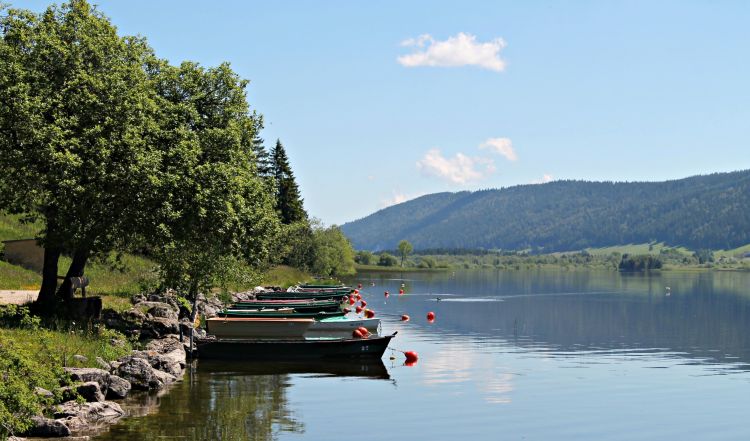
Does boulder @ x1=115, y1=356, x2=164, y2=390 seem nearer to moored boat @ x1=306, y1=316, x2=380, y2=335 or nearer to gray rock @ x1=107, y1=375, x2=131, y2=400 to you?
gray rock @ x1=107, y1=375, x2=131, y2=400

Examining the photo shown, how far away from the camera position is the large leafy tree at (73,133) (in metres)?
44.1

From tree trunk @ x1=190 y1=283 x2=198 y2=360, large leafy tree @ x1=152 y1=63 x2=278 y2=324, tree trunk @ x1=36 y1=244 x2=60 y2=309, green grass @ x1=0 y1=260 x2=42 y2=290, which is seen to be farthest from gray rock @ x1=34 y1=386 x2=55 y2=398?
green grass @ x1=0 y1=260 x2=42 y2=290

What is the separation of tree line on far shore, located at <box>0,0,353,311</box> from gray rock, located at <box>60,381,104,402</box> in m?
13.7

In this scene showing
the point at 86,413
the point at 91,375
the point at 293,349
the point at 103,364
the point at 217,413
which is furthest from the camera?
the point at 293,349

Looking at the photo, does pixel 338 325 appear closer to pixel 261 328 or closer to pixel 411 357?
pixel 261 328

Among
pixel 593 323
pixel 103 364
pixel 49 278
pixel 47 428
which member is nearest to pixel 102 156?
pixel 49 278

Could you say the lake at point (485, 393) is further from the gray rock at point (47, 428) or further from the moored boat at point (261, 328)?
the moored boat at point (261, 328)

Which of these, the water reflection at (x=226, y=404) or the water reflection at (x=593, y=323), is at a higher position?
the water reflection at (x=593, y=323)

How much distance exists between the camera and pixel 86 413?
30.9 meters

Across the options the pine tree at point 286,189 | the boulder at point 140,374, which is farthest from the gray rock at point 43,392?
the pine tree at point 286,189

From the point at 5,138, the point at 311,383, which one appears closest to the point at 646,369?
the point at 311,383

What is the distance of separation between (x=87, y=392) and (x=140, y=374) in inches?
214

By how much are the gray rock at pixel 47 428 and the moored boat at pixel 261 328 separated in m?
22.2

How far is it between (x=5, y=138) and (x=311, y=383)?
792 inches
